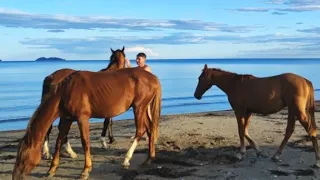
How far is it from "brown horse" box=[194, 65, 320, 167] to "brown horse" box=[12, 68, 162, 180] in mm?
1666

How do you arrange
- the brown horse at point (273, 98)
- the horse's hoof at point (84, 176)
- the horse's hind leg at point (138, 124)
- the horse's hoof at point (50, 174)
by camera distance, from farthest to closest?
1. the brown horse at point (273, 98)
2. the horse's hind leg at point (138, 124)
3. the horse's hoof at point (50, 174)
4. the horse's hoof at point (84, 176)

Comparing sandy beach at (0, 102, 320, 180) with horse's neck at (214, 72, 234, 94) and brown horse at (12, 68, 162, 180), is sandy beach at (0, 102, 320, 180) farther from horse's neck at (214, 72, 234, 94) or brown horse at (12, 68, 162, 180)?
horse's neck at (214, 72, 234, 94)

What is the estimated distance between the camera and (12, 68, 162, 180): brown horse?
6.71m

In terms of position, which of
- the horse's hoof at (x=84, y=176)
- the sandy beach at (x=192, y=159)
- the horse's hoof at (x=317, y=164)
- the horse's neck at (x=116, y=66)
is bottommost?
the sandy beach at (x=192, y=159)

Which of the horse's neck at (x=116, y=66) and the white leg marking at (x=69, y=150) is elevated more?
the horse's neck at (x=116, y=66)

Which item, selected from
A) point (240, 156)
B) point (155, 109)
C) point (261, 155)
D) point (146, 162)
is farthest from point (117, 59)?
point (261, 155)

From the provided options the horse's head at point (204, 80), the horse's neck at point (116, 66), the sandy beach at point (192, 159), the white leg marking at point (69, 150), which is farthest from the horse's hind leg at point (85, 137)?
the horse's head at point (204, 80)

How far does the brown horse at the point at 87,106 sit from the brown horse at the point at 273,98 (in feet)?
5.46

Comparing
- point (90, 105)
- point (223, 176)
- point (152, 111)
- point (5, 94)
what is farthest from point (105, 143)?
point (5, 94)

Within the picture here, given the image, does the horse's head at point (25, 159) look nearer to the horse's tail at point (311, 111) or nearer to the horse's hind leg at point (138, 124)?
the horse's hind leg at point (138, 124)

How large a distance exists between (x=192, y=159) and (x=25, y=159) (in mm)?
3369

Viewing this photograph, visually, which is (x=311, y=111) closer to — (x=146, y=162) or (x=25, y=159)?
(x=146, y=162)

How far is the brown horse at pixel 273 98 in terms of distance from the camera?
8281mm

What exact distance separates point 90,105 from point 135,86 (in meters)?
1.00
